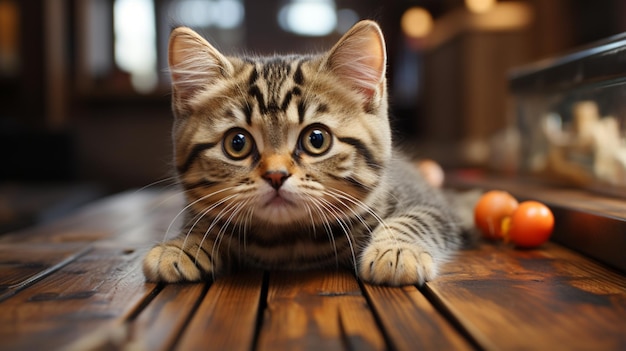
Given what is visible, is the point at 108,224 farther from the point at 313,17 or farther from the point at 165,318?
the point at 313,17

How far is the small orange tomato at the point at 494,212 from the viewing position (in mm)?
1580

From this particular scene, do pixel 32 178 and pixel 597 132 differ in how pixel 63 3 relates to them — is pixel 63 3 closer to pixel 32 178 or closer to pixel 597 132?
pixel 32 178

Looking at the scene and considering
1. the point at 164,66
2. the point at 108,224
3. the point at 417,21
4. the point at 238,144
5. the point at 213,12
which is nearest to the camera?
the point at 238,144

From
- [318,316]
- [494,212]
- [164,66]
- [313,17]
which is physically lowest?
[318,316]

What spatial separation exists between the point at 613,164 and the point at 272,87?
1092mm

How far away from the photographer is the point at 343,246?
4.28 feet

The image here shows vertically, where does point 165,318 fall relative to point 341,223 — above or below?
below

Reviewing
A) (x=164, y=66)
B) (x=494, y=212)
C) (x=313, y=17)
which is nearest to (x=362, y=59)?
(x=494, y=212)

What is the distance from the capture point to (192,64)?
133cm

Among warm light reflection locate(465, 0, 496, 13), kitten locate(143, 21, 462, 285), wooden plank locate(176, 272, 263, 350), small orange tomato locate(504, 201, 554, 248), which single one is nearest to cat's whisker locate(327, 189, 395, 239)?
kitten locate(143, 21, 462, 285)

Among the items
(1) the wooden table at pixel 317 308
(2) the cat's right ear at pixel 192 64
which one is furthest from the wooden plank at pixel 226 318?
(2) the cat's right ear at pixel 192 64

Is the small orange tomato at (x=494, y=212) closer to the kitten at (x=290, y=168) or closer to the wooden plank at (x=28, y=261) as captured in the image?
the kitten at (x=290, y=168)

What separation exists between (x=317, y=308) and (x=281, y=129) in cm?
40

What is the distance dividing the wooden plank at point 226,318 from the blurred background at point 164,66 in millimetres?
2323
